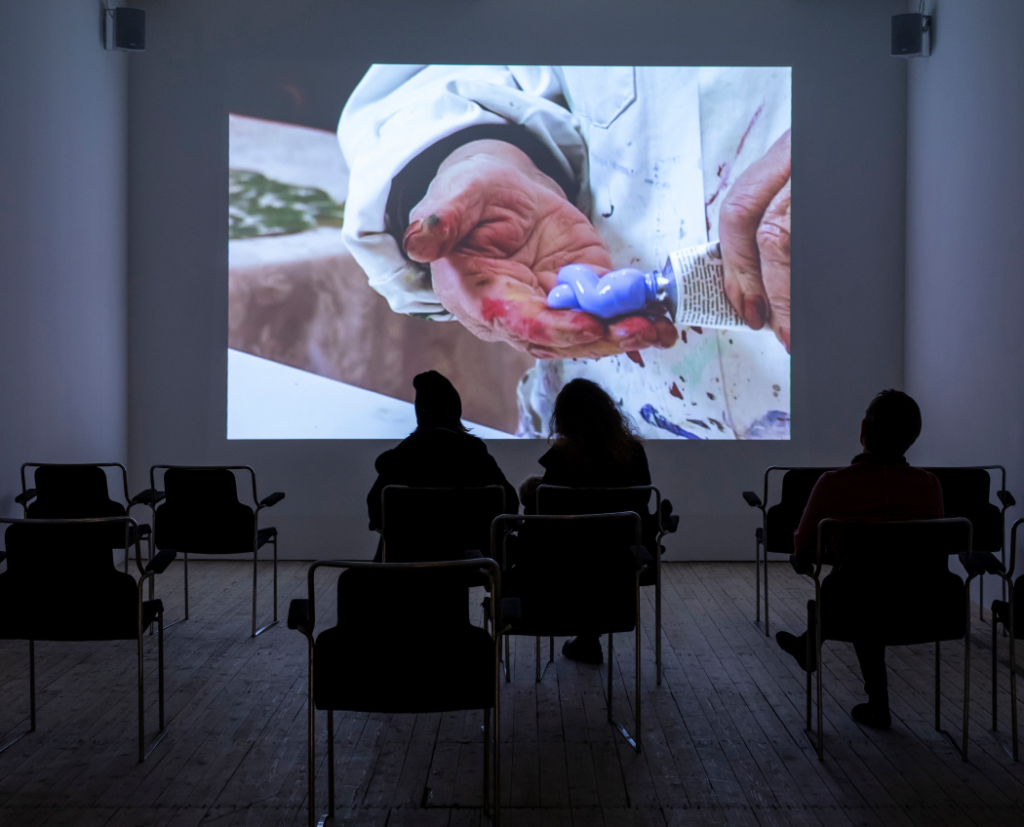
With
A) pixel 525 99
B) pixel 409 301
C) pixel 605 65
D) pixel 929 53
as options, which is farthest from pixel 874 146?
pixel 409 301

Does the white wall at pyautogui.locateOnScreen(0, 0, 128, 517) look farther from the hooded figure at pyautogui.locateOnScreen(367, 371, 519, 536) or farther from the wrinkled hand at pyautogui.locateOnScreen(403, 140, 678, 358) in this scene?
the hooded figure at pyautogui.locateOnScreen(367, 371, 519, 536)

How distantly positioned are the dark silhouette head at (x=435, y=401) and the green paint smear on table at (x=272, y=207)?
2.64 meters

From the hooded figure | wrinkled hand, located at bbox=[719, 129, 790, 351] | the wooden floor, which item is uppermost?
wrinkled hand, located at bbox=[719, 129, 790, 351]

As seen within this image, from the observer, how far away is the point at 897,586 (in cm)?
282

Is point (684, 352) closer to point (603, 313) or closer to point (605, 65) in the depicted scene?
point (603, 313)

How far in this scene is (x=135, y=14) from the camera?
575 cm

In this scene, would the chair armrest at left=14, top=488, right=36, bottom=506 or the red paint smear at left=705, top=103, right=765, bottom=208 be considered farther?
the red paint smear at left=705, top=103, right=765, bottom=208

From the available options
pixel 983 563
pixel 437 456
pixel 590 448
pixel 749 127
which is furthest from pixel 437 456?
pixel 749 127

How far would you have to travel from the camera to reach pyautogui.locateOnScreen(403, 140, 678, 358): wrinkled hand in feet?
20.1

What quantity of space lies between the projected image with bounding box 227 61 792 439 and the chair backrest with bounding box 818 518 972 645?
3335 mm

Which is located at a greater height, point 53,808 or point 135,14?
point 135,14

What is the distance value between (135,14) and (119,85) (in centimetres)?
51

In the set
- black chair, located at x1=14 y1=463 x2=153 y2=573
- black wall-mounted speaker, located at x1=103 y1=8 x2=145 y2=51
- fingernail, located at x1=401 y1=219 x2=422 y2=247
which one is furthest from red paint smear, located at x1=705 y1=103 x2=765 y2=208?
black chair, located at x1=14 y1=463 x2=153 y2=573

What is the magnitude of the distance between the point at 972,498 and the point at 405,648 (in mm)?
3061
